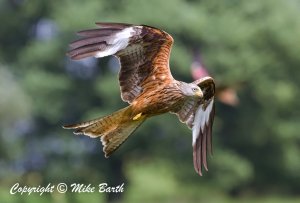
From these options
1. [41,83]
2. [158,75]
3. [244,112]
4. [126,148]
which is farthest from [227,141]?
[158,75]

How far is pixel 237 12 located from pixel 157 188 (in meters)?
9.19

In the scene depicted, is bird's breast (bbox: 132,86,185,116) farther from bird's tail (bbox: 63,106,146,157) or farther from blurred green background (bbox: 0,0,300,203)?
blurred green background (bbox: 0,0,300,203)

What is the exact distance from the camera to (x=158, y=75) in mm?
11320

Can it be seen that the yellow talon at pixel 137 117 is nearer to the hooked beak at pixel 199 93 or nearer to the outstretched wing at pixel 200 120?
the hooked beak at pixel 199 93

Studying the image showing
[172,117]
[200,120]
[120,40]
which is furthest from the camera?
[172,117]

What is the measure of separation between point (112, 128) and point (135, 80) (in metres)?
0.71

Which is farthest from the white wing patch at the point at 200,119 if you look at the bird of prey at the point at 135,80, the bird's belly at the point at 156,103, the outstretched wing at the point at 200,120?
the bird's belly at the point at 156,103

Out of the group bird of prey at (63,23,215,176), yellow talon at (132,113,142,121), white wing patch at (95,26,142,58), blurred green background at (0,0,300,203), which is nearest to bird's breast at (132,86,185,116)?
bird of prey at (63,23,215,176)

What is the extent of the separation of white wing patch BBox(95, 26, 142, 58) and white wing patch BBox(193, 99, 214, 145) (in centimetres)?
131

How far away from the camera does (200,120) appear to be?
11953 millimetres

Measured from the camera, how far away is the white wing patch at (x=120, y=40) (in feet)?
35.8

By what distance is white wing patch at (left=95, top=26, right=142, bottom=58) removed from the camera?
35.8ft

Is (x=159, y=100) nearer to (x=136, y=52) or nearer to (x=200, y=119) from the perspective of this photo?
(x=136, y=52)

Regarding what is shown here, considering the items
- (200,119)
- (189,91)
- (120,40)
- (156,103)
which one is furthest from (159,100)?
(200,119)
